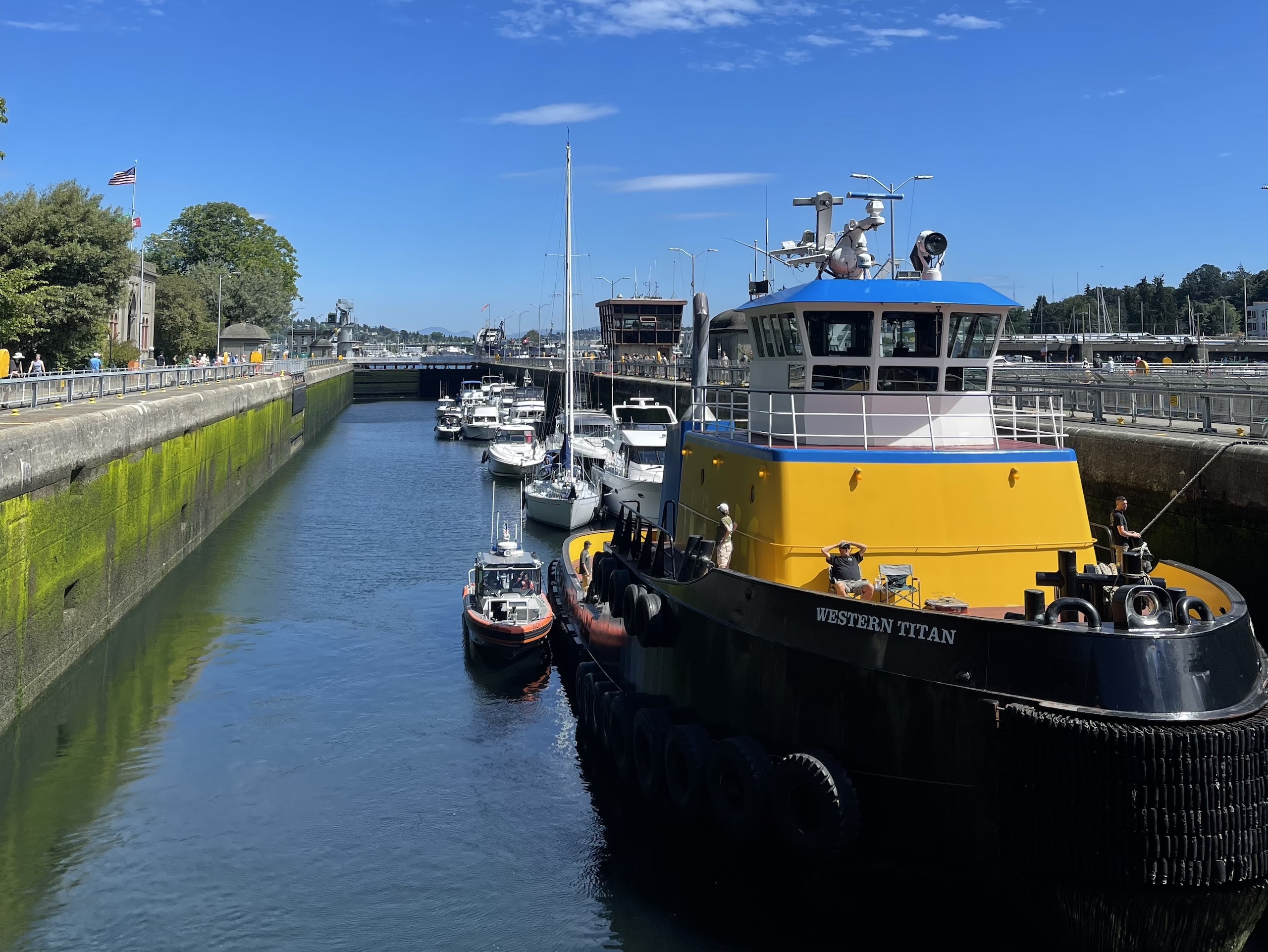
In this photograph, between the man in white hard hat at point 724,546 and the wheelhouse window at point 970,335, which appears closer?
the man in white hard hat at point 724,546

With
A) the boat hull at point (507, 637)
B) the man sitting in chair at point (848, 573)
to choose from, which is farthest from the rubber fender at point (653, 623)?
the boat hull at point (507, 637)

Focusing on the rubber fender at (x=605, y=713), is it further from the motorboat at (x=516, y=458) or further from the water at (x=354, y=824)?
the motorboat at (x=516, y=458)

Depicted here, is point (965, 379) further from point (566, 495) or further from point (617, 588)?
point (566, 495)

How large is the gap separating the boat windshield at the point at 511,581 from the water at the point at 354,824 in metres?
1.51

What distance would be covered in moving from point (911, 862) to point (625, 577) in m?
6.56

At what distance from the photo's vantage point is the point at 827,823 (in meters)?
9.61

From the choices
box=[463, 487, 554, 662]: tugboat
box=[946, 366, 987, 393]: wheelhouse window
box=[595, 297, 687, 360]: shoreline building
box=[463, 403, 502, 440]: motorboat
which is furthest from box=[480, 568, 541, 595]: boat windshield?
box=[595, 297, 687, 360]: shoreline building

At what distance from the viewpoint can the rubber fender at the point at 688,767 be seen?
11516mm

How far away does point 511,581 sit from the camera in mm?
21750

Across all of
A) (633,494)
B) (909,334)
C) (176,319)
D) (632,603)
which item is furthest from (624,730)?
(176,319)

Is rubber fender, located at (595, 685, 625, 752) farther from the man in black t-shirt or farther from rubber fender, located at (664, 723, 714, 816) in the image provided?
the man in black t-shirt

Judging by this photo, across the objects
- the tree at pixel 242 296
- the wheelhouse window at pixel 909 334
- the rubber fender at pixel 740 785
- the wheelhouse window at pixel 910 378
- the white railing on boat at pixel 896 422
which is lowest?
the rubber fender at pixel 740 785

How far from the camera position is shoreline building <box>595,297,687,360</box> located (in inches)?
3516

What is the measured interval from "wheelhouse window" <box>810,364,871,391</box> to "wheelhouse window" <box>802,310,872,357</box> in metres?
0.16
